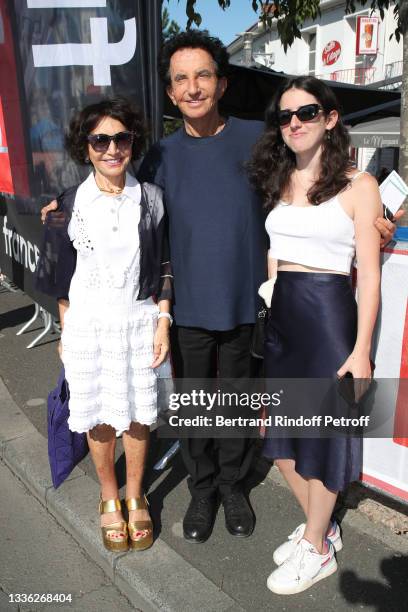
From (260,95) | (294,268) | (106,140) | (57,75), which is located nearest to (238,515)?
(294,268)

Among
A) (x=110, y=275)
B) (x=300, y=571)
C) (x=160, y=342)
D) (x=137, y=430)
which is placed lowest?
(x=300, y=571)

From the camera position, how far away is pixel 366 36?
743 inches

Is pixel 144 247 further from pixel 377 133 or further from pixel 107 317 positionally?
pixel 377 133

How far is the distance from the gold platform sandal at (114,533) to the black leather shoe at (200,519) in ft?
0.95

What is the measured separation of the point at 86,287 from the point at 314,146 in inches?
40.9

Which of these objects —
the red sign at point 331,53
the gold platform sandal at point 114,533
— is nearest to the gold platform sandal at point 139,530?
the gold platform sandal at point 114,533

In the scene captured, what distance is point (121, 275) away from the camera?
228cm

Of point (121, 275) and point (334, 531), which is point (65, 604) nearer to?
point (334, 531)

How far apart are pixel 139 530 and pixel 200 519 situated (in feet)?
0.97

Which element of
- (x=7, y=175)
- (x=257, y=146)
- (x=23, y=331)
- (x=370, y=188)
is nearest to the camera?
(x=370, y=188)

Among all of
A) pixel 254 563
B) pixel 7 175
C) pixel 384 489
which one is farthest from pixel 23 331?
pixel 384 489

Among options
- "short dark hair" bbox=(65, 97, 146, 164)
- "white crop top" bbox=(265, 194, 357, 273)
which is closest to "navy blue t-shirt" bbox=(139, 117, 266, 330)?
"short dark hair" bbox=(65, 97, 146, 164)

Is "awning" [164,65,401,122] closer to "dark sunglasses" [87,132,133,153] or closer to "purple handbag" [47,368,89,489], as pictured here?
"dark sunglasses" [87,132,133,153]

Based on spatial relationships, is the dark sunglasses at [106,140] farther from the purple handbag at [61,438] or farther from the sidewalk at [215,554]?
the sidewalk at [215,554]
